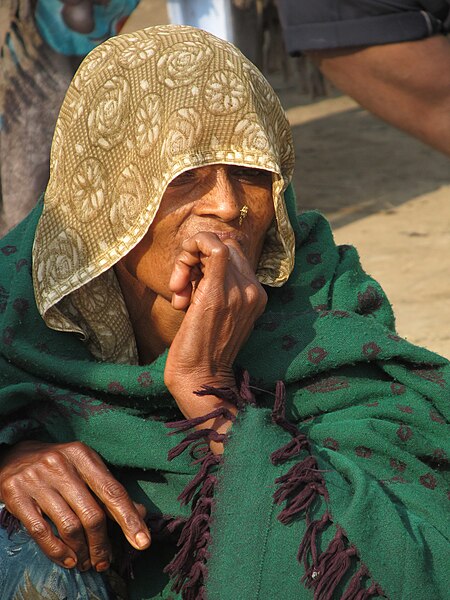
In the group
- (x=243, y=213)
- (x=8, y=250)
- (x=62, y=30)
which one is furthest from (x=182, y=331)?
(x=62, y=30)

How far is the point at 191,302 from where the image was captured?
7.56 ft

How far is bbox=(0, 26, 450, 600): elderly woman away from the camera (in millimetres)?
2191

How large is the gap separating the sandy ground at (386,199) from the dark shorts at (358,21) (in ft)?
4.32

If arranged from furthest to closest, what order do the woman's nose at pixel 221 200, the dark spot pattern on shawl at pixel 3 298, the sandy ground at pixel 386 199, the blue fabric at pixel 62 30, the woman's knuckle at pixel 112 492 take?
the sandy ground at pixel 386 199 < the blue fabric at pixel 62 30 < the dark spot pattern on shawl at pixel 3 298 < the woman's nose at pixel 221 200 < the woman's knuckle at pixel 112 492

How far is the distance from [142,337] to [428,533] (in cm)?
80

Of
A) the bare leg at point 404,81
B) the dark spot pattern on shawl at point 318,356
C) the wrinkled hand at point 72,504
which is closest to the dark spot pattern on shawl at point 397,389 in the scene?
the dark spot pattern on shawl at point 318,356

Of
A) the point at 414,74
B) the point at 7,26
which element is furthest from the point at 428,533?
the point at 7,26

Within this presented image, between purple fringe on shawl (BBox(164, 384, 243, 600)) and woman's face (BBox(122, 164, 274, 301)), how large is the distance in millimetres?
306

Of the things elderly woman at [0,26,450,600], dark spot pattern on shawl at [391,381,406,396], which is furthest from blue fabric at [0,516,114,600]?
dark spot pattern on shawl at [391,381,406,396]

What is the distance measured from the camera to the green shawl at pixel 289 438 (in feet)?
7.13

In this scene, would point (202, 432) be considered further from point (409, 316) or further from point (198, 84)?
point (409, 316)

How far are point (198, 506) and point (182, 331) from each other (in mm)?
341

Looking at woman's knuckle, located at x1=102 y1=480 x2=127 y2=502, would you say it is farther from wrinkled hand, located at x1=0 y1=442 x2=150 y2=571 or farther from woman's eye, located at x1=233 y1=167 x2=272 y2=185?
woman's eye, located at x1=233 y1=167 x2=272 y2=185

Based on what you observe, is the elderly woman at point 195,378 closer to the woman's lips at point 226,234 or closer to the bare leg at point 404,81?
the woman's lips at point 226,234
